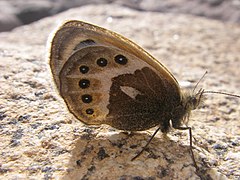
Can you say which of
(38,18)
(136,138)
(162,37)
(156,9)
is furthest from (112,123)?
(156,9)

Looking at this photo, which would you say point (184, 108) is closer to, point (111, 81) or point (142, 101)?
point (142, 101)

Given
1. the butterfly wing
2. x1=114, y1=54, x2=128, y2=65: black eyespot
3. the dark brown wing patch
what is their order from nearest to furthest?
the butterfly wing, x1=114, y1=54, x2=128, y2=65: black eyespot, the dark brown wing patch

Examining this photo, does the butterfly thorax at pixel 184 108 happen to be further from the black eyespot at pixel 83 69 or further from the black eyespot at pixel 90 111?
the black eyespot at pixel 83 69

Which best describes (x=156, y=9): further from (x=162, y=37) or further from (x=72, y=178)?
(x=72, y=178)

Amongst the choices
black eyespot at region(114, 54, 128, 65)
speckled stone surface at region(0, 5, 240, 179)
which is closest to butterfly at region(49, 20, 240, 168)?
black eyespot at region(114, 54, 128, 65)

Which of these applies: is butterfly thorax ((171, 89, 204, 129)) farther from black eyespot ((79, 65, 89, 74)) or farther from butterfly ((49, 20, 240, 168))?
black eyespot ((79, 65, 89, 74))

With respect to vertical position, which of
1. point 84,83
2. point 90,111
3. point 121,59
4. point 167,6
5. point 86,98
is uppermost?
point 167,6

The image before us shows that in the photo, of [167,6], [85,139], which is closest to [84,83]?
[85,139]
